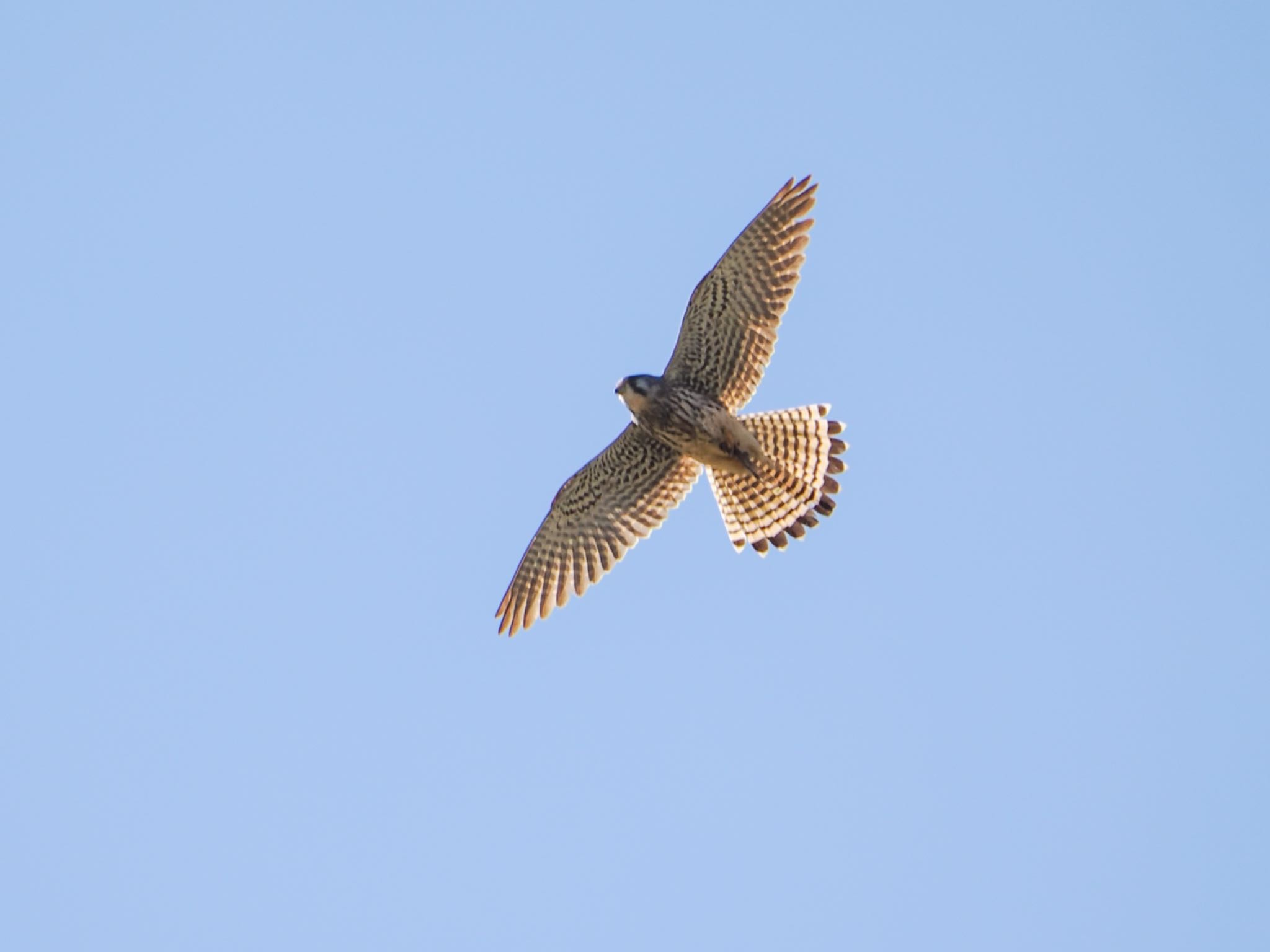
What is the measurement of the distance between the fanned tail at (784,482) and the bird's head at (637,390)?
75 cm

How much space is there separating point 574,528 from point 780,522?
164 cm

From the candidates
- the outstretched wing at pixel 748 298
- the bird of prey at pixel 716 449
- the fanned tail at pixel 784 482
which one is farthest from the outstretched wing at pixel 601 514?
the outstretched wing at pixel 748 298

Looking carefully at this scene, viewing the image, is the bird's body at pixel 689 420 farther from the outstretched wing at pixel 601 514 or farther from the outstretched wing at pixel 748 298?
the outstretched wing at pixel 601 514

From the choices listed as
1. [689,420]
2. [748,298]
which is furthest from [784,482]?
[748,298]

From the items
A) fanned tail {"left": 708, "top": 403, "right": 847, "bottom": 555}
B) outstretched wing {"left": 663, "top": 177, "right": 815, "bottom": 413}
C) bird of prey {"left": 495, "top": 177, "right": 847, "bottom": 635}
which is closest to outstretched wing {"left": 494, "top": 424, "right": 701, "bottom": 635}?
bird of prey {"left": 495, "top": 177, "right": 847, "bottom": 635}

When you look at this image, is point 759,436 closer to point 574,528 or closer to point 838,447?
point 838,447

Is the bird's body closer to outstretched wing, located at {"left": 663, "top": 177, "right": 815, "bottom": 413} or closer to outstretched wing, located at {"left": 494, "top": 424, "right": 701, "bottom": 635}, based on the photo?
outstretched wing, located at {"left": 663, "top": 177, "right": 815, "bottom": 413}

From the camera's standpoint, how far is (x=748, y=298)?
13.9 meters

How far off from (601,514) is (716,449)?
1.22 meters

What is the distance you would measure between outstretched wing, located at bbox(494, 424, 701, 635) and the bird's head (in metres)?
0.57

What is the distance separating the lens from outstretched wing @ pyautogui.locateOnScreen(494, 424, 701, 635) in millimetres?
14711

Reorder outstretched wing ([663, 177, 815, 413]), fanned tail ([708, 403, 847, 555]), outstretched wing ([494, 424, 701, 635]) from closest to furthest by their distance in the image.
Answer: outstretched wing ([663, 177, 815, 413])
fanned tail ([708, 403, 847, 555])
outstretched wing ([494, 424, 701, 635])

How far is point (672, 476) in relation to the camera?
14.8 m

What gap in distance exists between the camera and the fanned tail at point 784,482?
14234 millimetres
